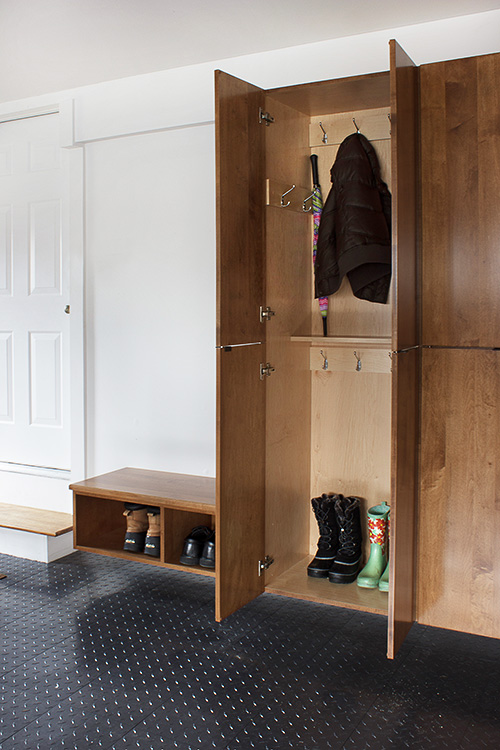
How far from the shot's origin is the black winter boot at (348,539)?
297cm

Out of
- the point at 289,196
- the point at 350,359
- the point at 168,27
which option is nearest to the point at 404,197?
the point at 289,196

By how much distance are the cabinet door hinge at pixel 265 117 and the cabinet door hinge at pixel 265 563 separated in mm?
1851

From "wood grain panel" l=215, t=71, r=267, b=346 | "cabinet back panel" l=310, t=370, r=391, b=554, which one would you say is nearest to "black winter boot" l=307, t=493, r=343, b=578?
"cabinet back panel" l=310, t=370, r=391, b=554

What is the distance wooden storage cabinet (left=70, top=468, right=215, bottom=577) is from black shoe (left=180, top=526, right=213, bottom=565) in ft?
0.10

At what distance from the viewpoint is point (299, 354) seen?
3143mm

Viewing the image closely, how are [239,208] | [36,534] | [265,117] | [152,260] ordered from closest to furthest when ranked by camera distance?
[239,208] → [265,117] → [36,534] → [152,260]

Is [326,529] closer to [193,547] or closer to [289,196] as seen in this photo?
[193,547]

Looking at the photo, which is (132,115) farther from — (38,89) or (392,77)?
(392,77)

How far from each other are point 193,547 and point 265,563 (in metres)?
0.32

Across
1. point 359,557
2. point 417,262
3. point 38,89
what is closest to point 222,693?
point 359,557

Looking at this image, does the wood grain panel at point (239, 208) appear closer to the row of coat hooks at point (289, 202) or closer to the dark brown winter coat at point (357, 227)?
the row of coat hooks at point (289, 202)

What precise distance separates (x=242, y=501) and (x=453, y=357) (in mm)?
1005

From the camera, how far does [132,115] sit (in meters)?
3.50

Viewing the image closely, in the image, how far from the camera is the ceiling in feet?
8.71
